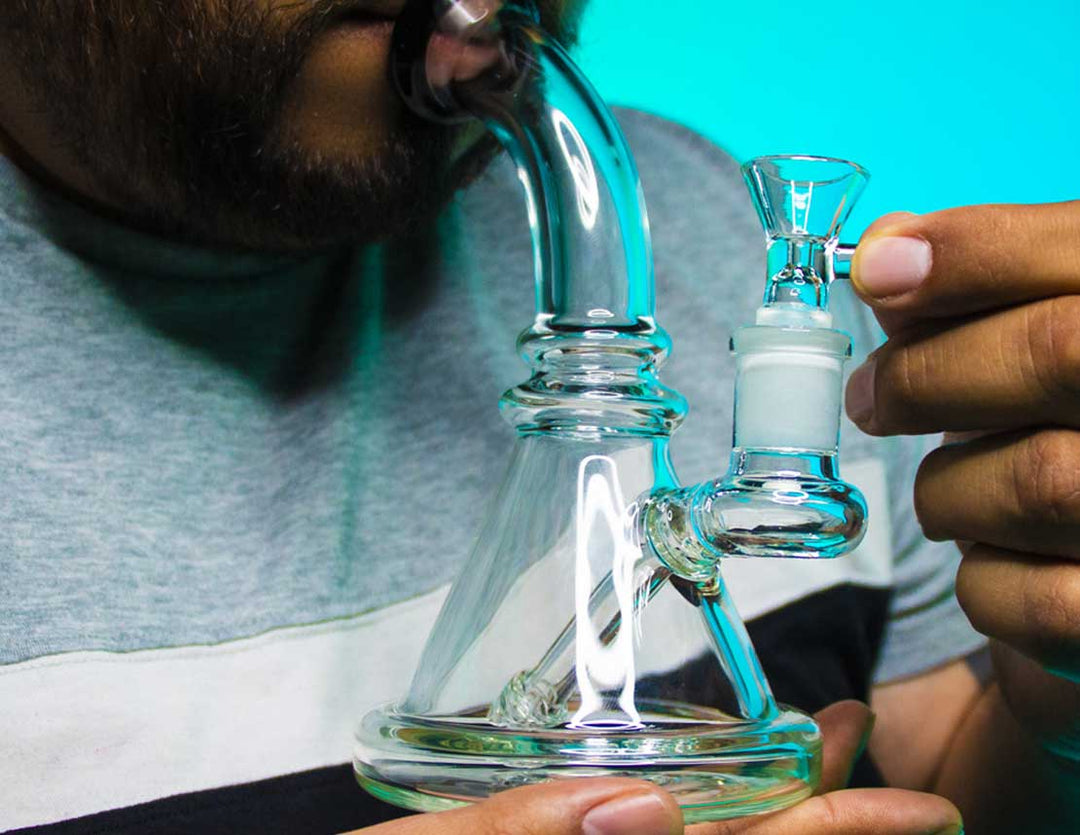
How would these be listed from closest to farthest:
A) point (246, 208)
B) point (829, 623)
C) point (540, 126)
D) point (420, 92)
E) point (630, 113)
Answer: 1. point (540, 126)
2. point (420, 92)
3. point (246, 208)
4. point (829, 623)
5. point (630, 113)

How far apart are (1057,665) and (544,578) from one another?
25cm

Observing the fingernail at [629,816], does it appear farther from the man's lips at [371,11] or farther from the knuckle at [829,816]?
the man's lips at [371,11]

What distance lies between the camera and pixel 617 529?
1.43 ft

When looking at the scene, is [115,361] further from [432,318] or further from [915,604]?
[915,604]

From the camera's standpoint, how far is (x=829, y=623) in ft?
2.91

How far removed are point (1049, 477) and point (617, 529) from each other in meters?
0.19

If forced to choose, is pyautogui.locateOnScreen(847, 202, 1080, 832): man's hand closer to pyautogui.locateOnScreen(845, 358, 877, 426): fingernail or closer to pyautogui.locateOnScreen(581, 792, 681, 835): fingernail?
pyautogui.locateOnScreen(845, 358, 877, 426): fingernail

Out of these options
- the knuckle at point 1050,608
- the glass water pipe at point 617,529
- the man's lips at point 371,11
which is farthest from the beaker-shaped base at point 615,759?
the man's lips at point 371,11

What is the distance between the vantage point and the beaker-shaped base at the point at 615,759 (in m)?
0.38

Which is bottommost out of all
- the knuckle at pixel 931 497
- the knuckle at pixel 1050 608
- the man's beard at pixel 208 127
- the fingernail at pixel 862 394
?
the knuckle at pixel 1050 608

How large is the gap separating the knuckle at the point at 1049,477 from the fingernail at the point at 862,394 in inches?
3.0

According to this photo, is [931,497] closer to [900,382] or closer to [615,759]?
[900,382]

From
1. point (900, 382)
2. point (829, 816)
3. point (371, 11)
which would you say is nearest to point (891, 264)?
point (900, 382)

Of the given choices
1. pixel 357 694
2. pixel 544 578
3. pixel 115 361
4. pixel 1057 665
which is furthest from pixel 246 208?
pixel 1057 665
